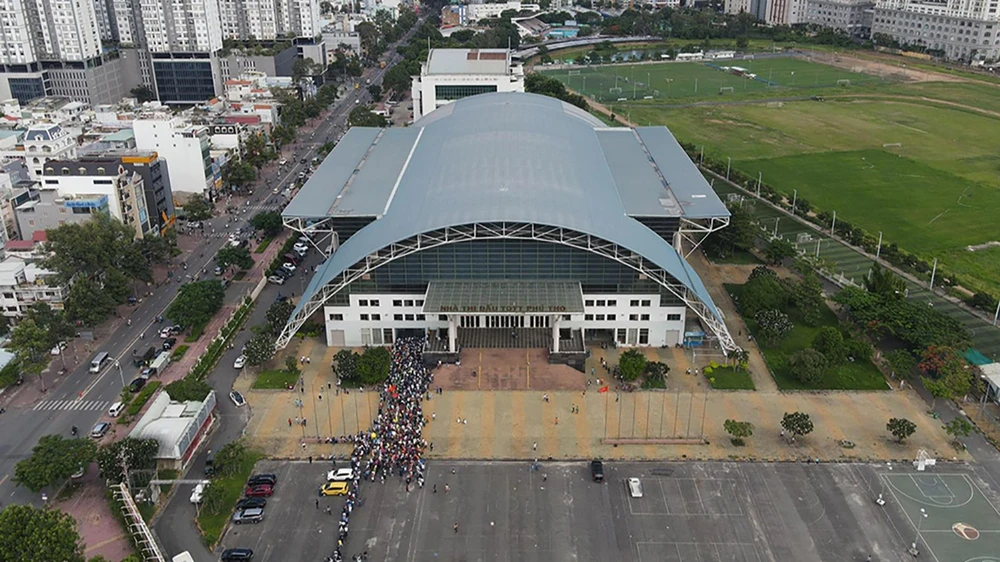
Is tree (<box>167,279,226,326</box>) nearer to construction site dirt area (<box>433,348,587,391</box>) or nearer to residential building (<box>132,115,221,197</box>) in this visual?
construction site dirt area (<box>433,348,587,391</box>)

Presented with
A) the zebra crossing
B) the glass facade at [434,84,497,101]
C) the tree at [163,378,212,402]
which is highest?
the glass facade at [434,84,497,101]

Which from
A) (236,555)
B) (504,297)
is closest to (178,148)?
(504,297)

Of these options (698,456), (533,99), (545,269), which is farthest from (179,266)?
(698,456)

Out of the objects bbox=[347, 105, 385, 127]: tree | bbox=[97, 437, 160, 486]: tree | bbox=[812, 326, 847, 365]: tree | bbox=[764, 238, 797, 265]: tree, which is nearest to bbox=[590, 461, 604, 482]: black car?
bbox=[812, 326, 847, 365]: tree

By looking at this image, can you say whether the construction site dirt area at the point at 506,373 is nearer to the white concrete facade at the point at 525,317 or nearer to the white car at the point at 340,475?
the white concrete facade at the point at 525,317

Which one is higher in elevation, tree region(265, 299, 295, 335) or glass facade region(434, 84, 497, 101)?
glass facade region(434, 84, 497, 101)

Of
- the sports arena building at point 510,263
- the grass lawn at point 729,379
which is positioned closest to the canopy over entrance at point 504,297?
the sports arena building at point 510,263

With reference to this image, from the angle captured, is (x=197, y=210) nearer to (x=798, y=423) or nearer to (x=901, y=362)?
(x=798, y=423)

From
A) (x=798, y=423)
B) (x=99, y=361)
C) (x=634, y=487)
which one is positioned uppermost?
(x=798, y=423)
